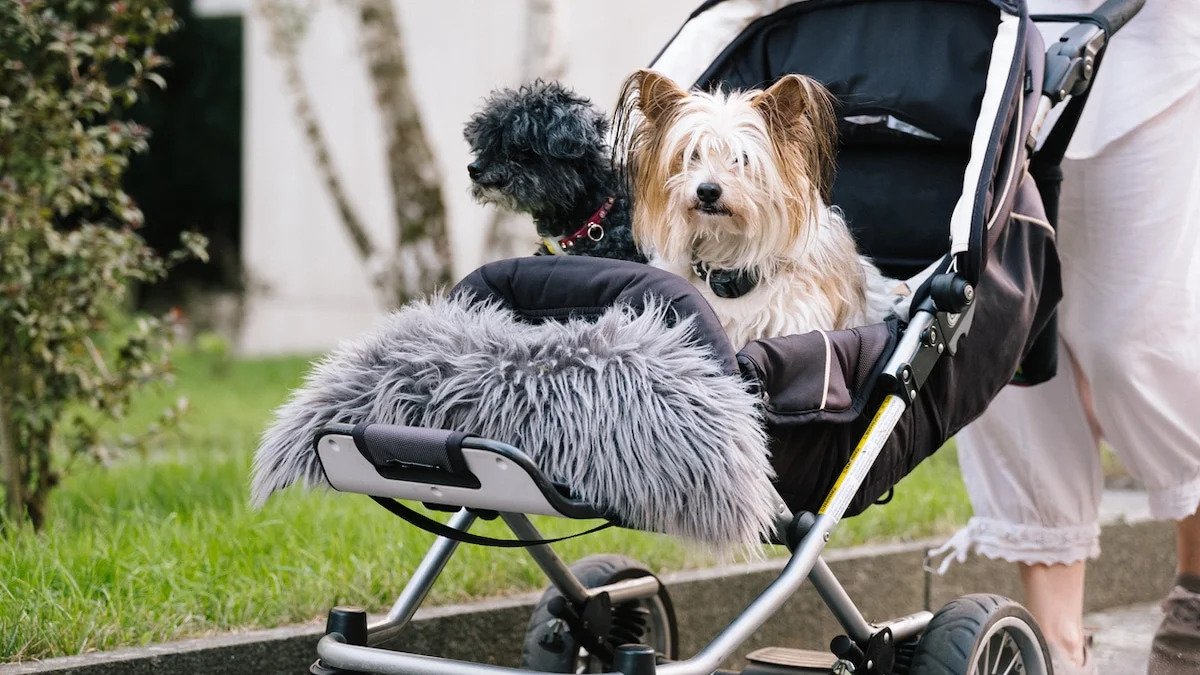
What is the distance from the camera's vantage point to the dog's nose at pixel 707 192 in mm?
2658

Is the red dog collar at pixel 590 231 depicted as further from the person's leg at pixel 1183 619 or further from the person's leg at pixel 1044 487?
the person's leg at pixel 1183 619

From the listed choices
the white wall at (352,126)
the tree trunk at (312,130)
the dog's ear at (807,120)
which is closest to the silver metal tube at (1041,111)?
the dog's ear at (807,120)

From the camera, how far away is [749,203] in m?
2.69

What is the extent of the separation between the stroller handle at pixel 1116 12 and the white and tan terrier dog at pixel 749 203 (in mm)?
641

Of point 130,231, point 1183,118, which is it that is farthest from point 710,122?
point 130,231

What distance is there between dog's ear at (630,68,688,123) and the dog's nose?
0.23m

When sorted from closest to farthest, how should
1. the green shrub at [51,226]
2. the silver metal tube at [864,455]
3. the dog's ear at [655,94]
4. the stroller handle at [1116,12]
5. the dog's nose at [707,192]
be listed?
the silver metal tube at [864,455] < the dog's nose at [707,192] < the dog's ear at [655,94] < the stroller handle at [1116,12] < the green shrub at [51,226]

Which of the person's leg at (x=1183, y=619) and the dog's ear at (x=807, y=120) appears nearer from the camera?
the dog's ear at (x=807, y=120)

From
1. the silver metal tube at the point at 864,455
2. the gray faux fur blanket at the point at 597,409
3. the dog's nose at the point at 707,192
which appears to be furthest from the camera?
the dog's nose at the point at 707,192

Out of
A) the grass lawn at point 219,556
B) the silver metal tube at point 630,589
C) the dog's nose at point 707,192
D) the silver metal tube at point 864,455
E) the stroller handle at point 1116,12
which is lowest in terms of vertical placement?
the grass lawn at point 219,556

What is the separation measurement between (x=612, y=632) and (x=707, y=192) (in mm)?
1032

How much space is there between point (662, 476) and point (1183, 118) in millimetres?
1828

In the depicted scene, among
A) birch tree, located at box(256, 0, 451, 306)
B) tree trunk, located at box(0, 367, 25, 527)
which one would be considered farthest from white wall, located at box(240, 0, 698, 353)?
tree trunk, located at box(0, 367, 25, 527)

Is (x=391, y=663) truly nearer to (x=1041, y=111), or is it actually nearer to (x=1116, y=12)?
(x=1041, y=111)
